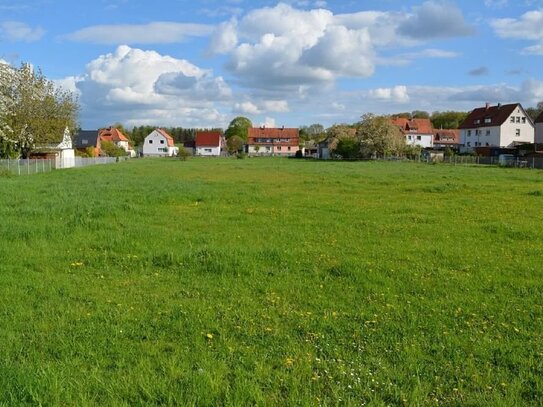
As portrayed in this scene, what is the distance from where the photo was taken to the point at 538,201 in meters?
21.1

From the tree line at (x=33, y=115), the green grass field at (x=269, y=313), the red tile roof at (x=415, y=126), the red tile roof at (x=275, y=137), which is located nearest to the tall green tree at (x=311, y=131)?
the red tile roof at (x=275, y=137)

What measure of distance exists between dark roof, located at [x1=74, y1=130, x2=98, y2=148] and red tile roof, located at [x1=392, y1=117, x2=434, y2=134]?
2740 inches

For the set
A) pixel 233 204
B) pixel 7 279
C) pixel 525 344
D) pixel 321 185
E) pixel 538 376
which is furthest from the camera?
pixel 321 185

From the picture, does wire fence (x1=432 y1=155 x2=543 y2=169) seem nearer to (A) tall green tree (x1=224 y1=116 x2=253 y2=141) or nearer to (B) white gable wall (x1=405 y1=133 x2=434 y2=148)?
(B) white gable wall (x1=405 y1=133 x2=434 y2=148)

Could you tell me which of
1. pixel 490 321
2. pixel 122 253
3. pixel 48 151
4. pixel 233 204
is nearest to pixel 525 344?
pixel 490 321

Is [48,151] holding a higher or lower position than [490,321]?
higher

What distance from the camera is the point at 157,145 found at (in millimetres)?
147625

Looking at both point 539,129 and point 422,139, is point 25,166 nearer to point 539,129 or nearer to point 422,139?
point 539,129

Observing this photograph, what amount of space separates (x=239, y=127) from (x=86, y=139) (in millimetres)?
71774

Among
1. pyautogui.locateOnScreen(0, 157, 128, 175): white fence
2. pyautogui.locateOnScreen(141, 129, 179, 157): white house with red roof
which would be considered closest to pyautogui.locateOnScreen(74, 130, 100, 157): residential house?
pyautogui.locateOnScreen(141, 129, 179, 157): white house with red roof

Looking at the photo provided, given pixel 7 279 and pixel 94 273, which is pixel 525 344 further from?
pixel 7 279

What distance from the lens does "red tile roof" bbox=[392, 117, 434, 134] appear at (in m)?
120

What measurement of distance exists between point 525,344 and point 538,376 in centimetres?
85

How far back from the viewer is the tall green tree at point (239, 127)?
→ 170300mm
